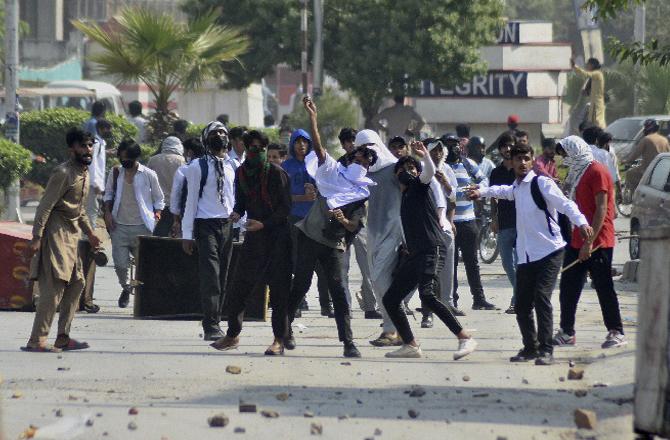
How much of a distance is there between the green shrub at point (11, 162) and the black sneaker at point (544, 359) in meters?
12.7

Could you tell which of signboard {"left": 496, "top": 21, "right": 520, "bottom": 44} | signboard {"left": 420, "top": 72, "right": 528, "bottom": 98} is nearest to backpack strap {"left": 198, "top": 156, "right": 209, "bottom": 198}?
signboard {"left": 496, "top": 21, "right": 520, "bottom": 44}

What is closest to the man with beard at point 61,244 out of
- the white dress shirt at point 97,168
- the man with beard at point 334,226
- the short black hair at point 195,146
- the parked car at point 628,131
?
the man with beard at point 334,226

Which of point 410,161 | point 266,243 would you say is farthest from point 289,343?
point 410,161

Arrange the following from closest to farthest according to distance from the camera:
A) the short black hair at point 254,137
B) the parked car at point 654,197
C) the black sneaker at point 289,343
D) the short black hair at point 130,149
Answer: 1. the short black hair at point 254,137
2. the black sneaker at point 289,343
3. the short black hair at point 130,149
4. the parked car at point 654,197

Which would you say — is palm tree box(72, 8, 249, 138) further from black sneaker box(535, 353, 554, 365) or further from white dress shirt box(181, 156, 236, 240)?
black sneaker box(535, 353, 554, 365)

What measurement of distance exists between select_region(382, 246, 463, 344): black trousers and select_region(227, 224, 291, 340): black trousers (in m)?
0.78

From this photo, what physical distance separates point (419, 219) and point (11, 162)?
12103 mm

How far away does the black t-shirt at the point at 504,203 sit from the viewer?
14.8m

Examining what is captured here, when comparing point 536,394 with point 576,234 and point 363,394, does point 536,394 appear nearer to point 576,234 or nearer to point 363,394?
point 363,394

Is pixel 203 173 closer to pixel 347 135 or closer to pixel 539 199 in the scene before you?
pixel 347 135

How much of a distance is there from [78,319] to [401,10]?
76.8 ft

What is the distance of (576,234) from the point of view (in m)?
12.2

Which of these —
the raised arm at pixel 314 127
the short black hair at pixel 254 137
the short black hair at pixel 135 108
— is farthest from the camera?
the short black hair at pixel 135 108

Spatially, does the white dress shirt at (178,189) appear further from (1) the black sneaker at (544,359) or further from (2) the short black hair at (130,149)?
(1) the black sneaker at (544,359)
